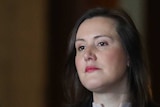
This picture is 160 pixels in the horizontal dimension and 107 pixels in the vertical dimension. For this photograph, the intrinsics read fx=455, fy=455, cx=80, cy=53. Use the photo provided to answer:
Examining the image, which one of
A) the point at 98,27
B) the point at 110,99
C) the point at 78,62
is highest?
the point at 98,27

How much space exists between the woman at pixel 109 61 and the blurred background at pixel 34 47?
1077 mm

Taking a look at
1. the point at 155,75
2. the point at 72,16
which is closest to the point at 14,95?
the point at 72,16

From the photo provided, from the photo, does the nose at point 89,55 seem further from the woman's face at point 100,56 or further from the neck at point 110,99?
the neck at point 110,99

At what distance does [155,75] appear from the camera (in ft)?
9.46

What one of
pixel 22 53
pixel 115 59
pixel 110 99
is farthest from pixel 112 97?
pixel 22 53

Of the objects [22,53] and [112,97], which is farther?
[22,53]

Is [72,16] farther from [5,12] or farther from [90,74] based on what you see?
[90,74]

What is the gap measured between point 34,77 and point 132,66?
1219 millimetres

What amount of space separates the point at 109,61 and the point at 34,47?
1270mm

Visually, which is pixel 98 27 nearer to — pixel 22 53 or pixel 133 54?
pixel 133 54

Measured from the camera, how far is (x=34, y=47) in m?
2.51

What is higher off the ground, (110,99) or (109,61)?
(109,61)

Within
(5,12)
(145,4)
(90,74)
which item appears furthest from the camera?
(145,4)

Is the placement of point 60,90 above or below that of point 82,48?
below
